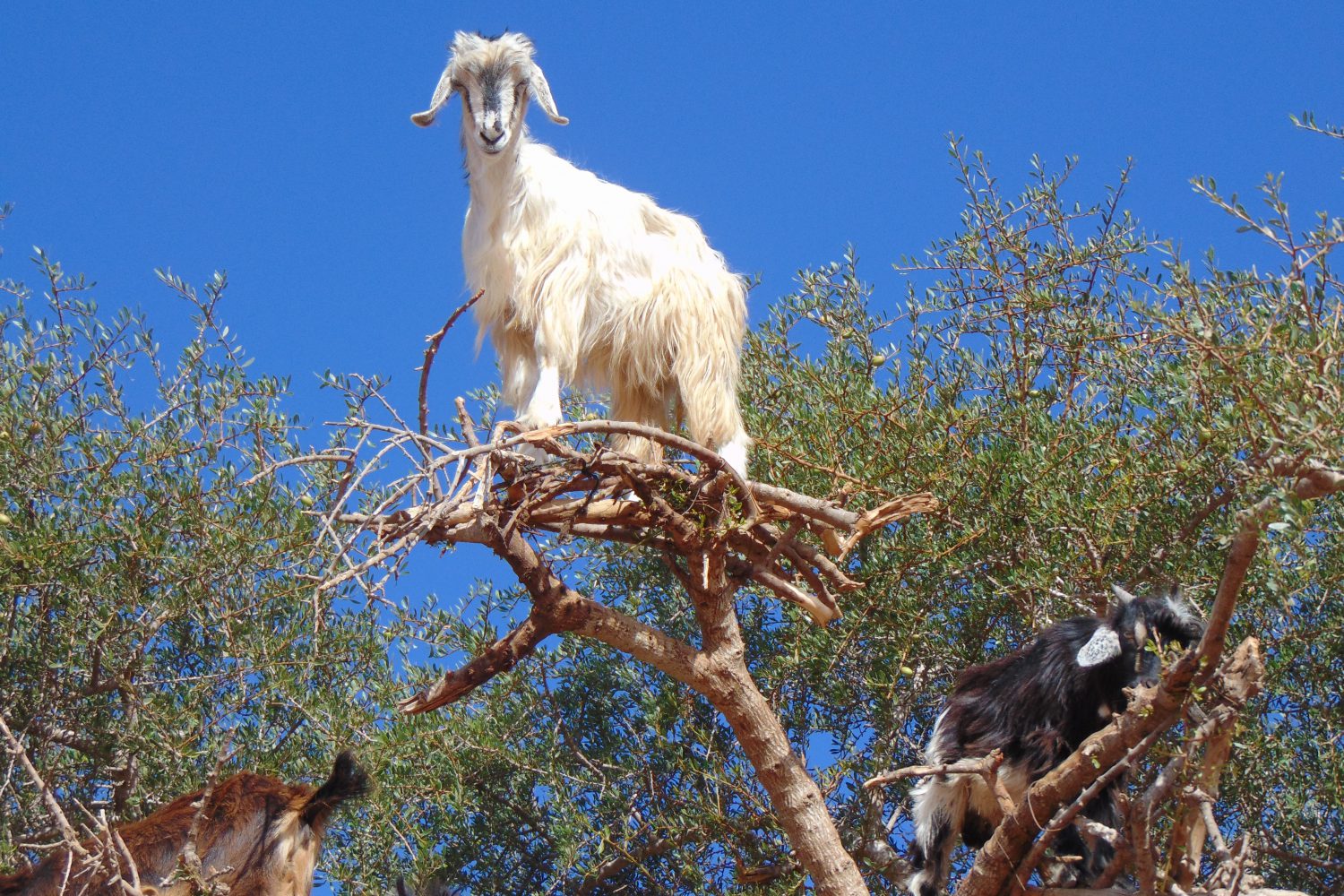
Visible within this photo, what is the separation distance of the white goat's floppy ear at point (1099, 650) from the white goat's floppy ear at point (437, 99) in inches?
121

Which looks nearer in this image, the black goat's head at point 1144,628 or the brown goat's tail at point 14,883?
the black goat's head at point 1144,628

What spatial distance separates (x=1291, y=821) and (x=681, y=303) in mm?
2949

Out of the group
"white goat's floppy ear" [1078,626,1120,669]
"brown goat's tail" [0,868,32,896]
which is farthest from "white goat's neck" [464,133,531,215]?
"brown goat's tail" [0,868,32,896]

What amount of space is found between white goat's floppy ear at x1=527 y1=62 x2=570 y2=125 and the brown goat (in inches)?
99.1

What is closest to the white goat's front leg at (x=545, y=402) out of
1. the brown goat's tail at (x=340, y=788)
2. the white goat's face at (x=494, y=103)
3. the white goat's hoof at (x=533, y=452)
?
the white goat's hoof at (x=533, y=452)

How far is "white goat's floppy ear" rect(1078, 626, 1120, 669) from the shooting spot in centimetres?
480

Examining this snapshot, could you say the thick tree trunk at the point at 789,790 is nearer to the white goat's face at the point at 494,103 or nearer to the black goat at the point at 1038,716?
the black goat at the point at 1038,716

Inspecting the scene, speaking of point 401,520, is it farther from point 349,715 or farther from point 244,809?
point 349,715

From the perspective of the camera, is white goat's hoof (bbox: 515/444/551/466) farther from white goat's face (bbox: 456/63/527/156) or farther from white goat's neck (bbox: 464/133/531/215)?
white goat's face (bbox: 456/63/527/156)

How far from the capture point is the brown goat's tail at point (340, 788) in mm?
4855

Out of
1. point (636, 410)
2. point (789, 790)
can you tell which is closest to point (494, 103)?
point (636, 410)

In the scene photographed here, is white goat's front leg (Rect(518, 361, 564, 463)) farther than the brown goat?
Yes

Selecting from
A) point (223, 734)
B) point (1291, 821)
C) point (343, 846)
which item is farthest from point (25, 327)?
point (1291, 821)

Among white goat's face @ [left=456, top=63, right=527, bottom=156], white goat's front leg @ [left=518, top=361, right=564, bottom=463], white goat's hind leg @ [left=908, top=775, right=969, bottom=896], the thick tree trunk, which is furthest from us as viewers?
white goat's face @ [left=456, top=63, right=527, bottom=156]
